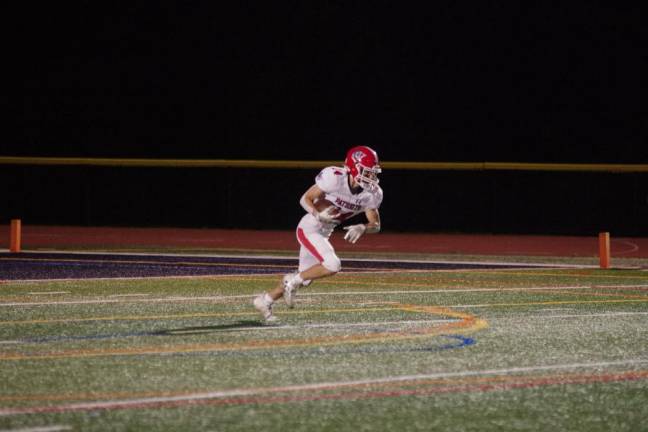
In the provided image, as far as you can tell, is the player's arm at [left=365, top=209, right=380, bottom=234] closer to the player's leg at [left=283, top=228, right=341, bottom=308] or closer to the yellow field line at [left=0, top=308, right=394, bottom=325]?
the player's leg at [left=283, top=228, right=341, bottom=308]

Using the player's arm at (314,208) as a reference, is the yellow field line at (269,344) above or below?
below

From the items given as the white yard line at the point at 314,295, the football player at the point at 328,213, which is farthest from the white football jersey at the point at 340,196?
the white yard line at the point at 314,295

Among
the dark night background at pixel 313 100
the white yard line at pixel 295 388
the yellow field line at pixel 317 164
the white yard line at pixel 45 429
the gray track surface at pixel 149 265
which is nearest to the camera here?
the white yard line at pixel 45 429

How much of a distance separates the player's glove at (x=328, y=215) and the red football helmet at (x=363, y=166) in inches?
16.4

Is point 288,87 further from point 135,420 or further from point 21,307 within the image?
point 135,420

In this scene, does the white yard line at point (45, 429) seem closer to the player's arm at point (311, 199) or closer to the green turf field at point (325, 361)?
the green turf field at point (325, 361)

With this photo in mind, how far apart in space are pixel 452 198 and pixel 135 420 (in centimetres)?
2609

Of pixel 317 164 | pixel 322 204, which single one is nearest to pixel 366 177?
pixel 322 204

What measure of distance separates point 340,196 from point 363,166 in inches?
15.7

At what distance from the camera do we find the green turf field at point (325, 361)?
696cm

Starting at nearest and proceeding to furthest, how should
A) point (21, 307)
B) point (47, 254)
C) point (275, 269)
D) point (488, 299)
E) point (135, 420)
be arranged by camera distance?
1. point (135, 420)
2. point (21, 307)
3. point (488, 299)
4. point (275, 269)
5. point (47, 254)

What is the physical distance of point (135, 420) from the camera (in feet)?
22.1

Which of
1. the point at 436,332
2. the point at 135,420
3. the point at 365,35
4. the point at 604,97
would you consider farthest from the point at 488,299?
the point at 365,35

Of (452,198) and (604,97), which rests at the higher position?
(604,97)
